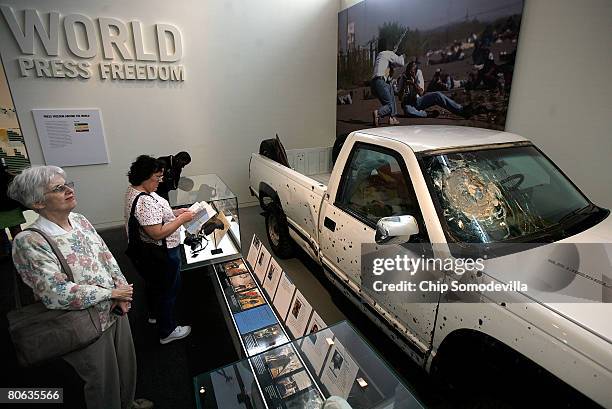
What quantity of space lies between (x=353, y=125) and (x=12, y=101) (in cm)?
527

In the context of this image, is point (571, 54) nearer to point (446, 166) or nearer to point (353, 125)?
point (446, 166)

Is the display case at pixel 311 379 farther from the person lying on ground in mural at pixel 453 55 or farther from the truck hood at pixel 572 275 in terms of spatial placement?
the person lying on ground in mural at pixel 453 55

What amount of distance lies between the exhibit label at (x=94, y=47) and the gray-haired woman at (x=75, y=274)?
392 centimetres

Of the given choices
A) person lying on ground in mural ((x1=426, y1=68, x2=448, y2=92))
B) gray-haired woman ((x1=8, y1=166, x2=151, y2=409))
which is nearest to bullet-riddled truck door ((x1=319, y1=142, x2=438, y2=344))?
gray-haired woman ((x1=8, y1=166, x2=151, y2=409))

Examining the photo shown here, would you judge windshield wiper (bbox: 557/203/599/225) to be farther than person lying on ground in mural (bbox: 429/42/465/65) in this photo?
No

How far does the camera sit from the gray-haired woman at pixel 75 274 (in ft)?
4.50

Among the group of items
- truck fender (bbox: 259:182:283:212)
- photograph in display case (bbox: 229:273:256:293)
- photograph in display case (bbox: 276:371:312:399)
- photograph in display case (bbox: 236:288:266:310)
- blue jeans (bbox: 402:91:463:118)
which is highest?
blue jeans (bbox: 402:91:463:118)

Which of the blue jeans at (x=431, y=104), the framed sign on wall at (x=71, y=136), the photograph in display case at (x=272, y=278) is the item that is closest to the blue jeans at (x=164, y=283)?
the photograph in display case at (x=272, y=278)

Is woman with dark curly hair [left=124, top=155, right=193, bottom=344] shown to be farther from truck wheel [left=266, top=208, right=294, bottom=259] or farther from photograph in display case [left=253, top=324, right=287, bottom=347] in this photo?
truck wheel [left=266, top=208, right=294, bottom=259]

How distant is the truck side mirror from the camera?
5.62 ft

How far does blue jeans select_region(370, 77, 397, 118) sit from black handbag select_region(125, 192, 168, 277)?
4.02 meters

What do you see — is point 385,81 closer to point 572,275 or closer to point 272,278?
point 272,278

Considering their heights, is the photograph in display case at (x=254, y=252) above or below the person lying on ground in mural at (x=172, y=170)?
below

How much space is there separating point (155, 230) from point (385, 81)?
4.27 meters
